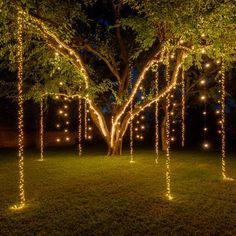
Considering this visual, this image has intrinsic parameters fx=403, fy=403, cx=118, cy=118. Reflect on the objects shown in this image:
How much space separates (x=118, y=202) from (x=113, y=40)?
9875 millimetres

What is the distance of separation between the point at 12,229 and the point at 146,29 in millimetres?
8386

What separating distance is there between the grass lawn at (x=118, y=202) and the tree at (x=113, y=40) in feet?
8.40

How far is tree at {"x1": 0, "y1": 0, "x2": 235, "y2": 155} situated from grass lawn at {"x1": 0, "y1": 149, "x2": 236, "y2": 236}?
2.56m

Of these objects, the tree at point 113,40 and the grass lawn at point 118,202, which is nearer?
the grass lawn at point 118,202

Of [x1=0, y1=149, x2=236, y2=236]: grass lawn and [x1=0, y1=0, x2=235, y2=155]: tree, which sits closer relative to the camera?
[x1=0, y1=149, x2=236, y2=236]: grass lawn

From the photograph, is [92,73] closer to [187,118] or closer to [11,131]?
[11,131]

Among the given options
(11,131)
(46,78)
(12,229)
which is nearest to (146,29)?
(46,78)

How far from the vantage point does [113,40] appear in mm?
16281

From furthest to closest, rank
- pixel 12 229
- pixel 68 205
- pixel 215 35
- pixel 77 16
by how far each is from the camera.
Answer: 1. pixel 77 16
2. pixel 215 35
3. pixel 68 205
4. pixel 12 229

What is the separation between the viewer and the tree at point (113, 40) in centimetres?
1077

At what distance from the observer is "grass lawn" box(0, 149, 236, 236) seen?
5930 mm

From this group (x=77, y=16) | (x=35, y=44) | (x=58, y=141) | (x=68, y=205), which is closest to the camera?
(x=68, y=205)

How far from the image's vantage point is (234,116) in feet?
76.2

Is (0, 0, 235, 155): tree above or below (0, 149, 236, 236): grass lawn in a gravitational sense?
above
